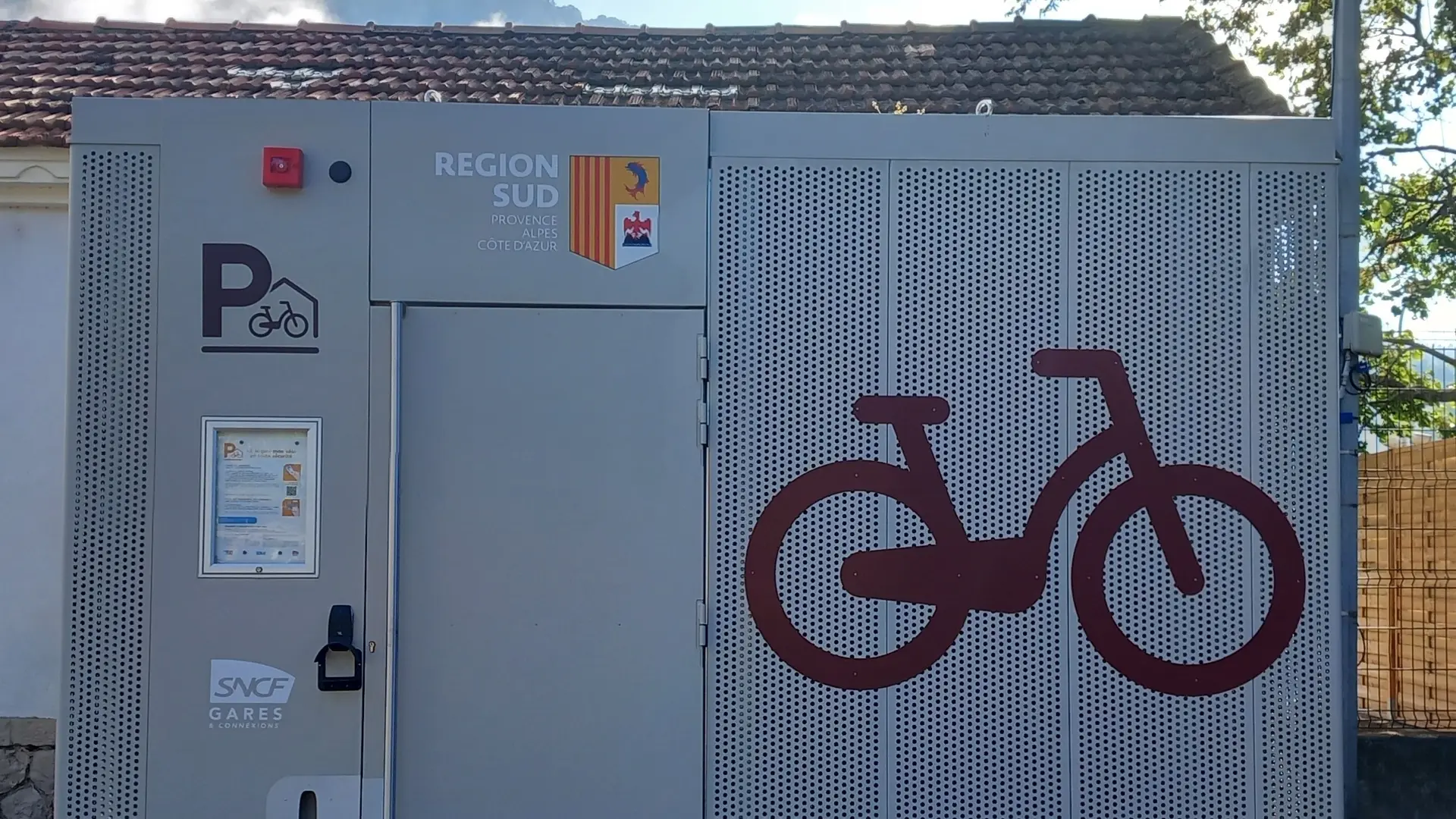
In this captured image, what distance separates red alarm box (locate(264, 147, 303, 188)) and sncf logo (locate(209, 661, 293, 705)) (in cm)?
163

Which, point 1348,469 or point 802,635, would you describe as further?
point 1348,469

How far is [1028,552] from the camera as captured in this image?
3797 mm

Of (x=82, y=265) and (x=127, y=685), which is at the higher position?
(x=82, y=265)

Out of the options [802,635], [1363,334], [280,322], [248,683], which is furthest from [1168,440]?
[248,683]

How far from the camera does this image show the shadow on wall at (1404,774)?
596cm

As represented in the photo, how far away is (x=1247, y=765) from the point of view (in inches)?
150

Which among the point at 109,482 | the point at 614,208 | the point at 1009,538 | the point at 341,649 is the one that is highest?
the point at 614,208

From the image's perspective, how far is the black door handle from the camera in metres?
3.67

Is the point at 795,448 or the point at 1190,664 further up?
the point at 795,448

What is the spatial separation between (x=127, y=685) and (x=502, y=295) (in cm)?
182

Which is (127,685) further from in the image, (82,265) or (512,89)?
(512,89)

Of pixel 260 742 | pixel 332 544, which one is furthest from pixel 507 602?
pixel 260 742

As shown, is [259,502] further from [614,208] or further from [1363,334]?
[1363,334]

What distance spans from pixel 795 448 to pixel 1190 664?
156 centimetres
